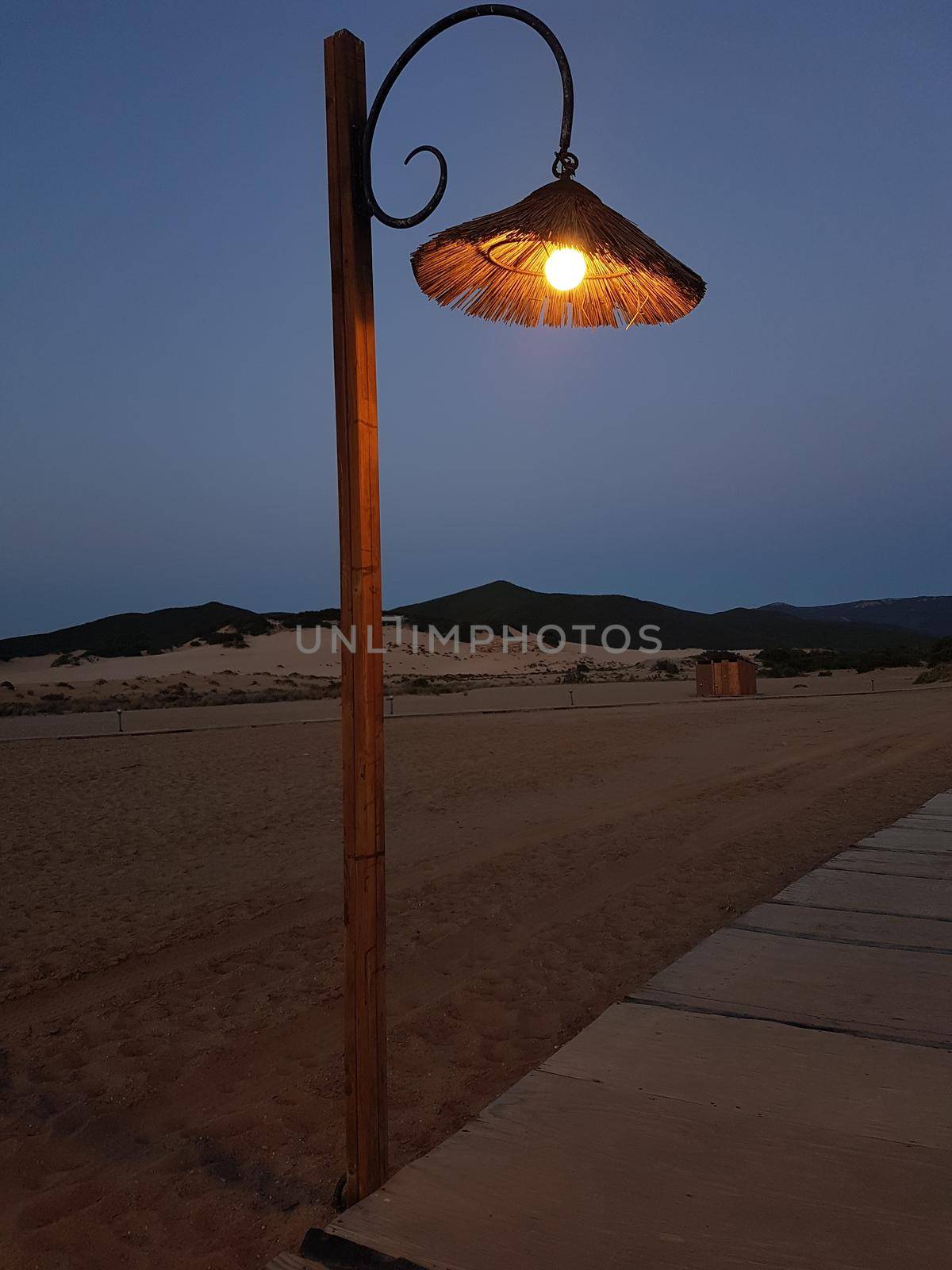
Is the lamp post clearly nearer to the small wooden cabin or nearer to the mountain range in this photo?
the small wooden cabin

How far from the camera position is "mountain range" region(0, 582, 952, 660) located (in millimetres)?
61438

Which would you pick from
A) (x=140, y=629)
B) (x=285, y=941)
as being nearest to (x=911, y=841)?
(x=285, y=941)

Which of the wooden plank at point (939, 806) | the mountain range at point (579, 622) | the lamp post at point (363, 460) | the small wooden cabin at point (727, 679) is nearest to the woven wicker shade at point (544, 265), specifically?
the lamp post at point (363, 460)

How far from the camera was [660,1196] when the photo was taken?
188 cm

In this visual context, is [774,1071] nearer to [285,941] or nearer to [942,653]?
[285,941]

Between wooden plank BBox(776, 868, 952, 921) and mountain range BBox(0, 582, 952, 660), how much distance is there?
45.3m

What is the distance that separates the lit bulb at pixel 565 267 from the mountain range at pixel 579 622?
152 feet

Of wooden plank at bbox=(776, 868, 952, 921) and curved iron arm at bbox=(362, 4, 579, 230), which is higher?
curved iron arm at bbox=(362, 4, 579, 230)

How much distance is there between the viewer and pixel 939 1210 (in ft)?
5.81

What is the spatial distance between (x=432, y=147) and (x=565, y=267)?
52 cm

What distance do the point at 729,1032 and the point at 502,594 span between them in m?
122

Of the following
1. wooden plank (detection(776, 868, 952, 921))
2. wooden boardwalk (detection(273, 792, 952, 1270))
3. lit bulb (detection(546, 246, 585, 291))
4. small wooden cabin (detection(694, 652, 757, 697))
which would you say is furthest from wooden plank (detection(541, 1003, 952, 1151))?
small wooden cabin (detection(694, 652, 757, 697))

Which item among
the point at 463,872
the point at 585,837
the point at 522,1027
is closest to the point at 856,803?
the point at 585,837

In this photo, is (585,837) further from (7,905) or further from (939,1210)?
(939,1210)
